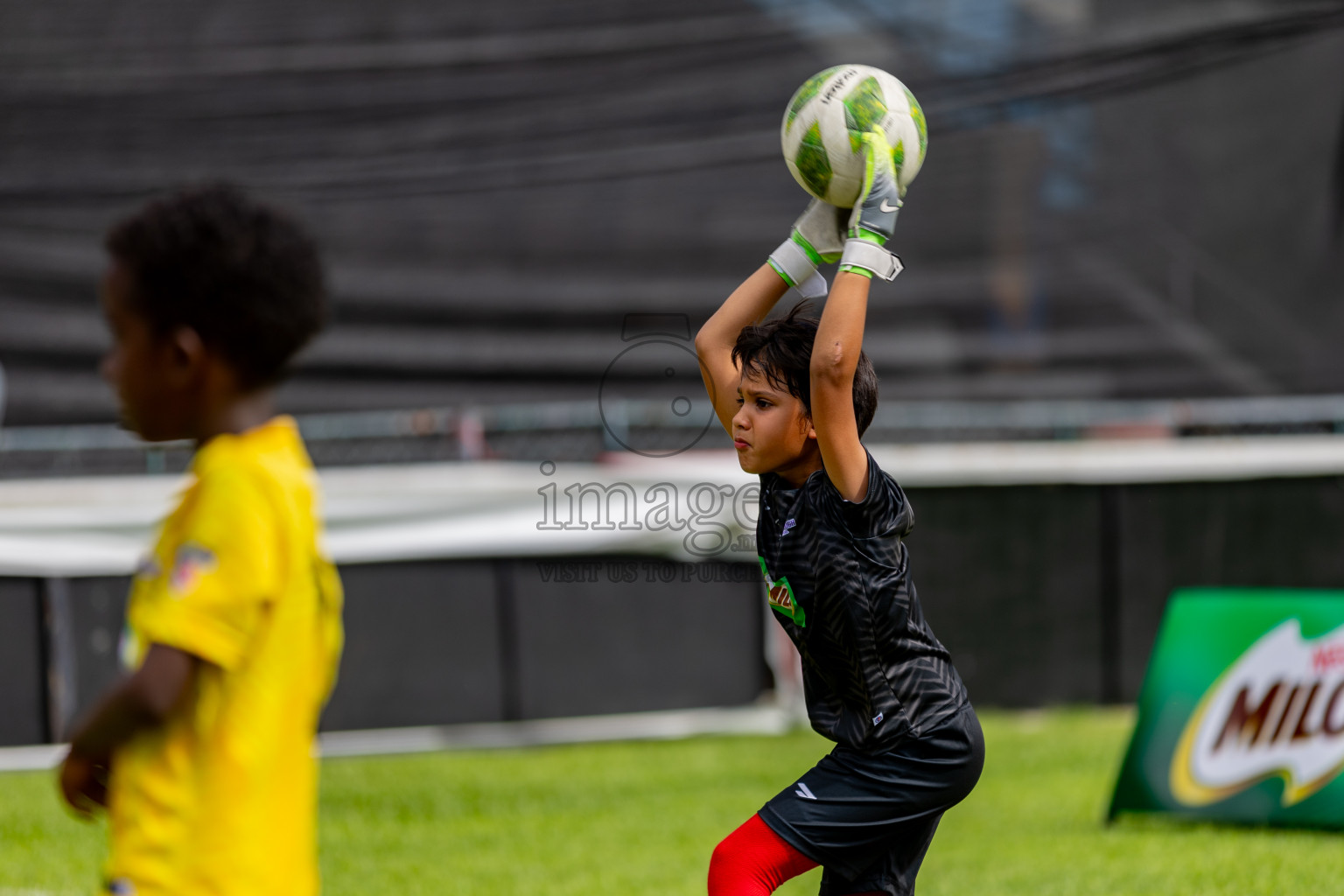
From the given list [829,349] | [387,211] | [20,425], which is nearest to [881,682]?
[829,349]

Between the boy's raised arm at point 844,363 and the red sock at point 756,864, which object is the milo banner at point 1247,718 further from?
the boy's raised arm at point 844,363

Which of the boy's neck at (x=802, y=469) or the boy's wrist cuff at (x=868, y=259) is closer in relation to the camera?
the boy's wrist cuff at (x=868, y=259)

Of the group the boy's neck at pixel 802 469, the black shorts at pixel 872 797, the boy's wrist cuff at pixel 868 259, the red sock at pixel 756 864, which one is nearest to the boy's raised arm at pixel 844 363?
the boy's wrist cuff at pixel 868 259

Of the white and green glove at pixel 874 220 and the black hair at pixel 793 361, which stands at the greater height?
the white and green glove at pixel 874 220

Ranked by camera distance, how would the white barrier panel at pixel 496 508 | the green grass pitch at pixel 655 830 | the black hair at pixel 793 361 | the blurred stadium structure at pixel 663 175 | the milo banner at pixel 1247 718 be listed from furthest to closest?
the blurred stadium structure at pixel 663 175 < the white barrier panel at pixel 496 508 < the milo banner at pixel 1247 718 < the green grass pitch at pixel 655 830 < the black hair at pixel 793 361

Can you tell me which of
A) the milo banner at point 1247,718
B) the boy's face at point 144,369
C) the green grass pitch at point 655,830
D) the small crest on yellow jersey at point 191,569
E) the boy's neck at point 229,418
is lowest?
the green grass pitch at point 655,830

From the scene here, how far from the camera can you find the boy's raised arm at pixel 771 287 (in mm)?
3305

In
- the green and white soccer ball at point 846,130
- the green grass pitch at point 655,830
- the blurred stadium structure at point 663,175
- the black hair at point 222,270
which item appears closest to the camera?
the black hair at point 222,270

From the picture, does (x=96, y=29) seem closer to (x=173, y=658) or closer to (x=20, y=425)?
(x=20, y=425)

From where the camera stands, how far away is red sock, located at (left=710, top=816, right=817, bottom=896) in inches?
115

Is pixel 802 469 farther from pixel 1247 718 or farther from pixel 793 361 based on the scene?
pixel 1247 718

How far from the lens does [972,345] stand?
8.25 m

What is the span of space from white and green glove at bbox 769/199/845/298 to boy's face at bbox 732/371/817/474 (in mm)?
359

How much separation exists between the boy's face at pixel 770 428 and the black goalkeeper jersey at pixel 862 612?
8 cm
